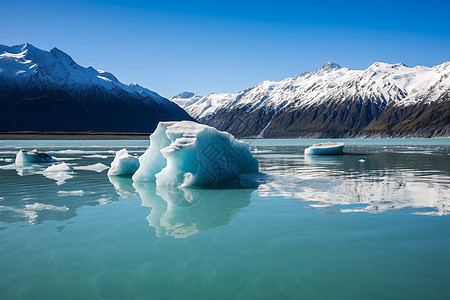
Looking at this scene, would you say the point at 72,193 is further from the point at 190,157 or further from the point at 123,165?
the point at 123,165

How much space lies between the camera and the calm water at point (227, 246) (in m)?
4.35

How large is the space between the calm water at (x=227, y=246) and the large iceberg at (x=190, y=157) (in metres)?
1.97

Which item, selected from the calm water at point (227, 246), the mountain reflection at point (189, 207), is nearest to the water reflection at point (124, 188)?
the mountain reflection at point (189, 207)

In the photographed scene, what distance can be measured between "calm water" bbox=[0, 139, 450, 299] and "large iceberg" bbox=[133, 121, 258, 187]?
6.45ft

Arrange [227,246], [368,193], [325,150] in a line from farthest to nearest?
[325,150] → [368,193] → [227,246]

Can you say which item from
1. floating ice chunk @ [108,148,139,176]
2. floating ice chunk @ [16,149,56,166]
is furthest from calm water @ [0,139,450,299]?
floating ice chunk @ [16,149,56,166]

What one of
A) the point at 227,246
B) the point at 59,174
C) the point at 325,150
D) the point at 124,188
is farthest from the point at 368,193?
the point at 325,150

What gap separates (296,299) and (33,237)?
5.21 meters

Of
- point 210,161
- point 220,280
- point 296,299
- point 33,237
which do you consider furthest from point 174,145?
point 296,299

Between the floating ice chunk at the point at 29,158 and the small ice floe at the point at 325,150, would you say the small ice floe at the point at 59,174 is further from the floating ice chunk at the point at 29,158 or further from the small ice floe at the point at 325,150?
the small ice floe at the point at 325,150

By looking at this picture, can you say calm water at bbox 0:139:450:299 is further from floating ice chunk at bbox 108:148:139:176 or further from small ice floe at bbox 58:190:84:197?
floating ice chunk at bbox 108:148:139:176

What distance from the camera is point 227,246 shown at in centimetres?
588

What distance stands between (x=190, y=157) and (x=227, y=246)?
22.6ft

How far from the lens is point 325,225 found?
7109mm
